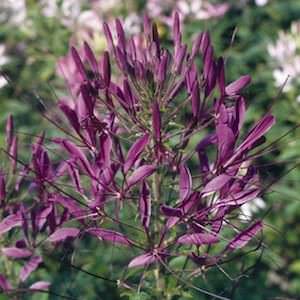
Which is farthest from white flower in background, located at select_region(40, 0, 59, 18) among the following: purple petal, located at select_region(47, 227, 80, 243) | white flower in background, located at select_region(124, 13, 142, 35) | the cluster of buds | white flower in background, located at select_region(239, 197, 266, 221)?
purple petal, located at select_region(47, 227, 80, 243)

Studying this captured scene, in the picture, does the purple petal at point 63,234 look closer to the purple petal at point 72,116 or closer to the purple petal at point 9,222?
the purple petal at point 9,222

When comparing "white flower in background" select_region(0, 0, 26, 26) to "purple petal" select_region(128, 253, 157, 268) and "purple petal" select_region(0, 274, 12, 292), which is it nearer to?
"purple petal" select_region(0, 274, 12, 292)

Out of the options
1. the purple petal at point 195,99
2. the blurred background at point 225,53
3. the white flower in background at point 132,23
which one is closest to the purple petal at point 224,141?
the purple petal at point 195,99

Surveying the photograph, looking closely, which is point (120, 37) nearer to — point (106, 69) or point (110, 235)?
point (106, 69)

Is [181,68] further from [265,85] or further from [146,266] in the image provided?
[265,85]

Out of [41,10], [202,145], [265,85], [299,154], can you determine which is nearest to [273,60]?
[265,85]

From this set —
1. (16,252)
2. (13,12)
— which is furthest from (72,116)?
(13,12)
